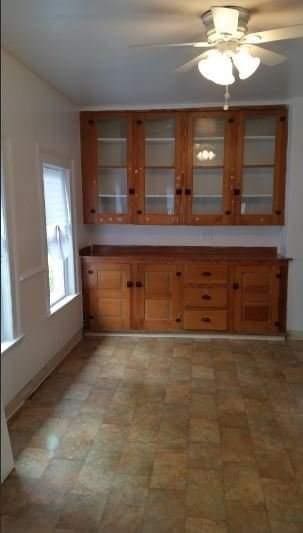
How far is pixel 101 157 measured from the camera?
4.37m

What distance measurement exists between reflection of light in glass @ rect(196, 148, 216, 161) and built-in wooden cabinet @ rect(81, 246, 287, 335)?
1.00 meters

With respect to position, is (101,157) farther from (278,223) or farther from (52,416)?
(52,416)

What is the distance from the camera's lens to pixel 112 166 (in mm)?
4371

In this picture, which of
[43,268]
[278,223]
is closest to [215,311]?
[278,223]

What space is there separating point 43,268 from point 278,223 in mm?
2430

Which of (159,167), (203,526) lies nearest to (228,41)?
(159,167)

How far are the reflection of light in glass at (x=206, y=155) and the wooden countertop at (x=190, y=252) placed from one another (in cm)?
99

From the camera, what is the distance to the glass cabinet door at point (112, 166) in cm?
432

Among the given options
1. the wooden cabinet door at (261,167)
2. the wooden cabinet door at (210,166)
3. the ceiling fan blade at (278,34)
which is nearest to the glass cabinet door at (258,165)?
the wooden cabinet door at (261,167)

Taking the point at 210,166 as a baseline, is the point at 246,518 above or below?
below

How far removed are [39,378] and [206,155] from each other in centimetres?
271

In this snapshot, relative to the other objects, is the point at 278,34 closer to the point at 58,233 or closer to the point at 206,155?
the point at 206,155

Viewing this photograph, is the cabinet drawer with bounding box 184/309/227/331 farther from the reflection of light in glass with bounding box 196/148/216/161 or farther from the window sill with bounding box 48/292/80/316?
the reflection of light in glass with bounding box 196/148/216/161

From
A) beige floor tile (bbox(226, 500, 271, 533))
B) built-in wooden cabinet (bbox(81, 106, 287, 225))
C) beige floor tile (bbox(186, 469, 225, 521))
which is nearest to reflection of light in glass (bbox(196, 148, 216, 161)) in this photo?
built-in wooden cabinet (bbox(81, 106, 287, 225))
